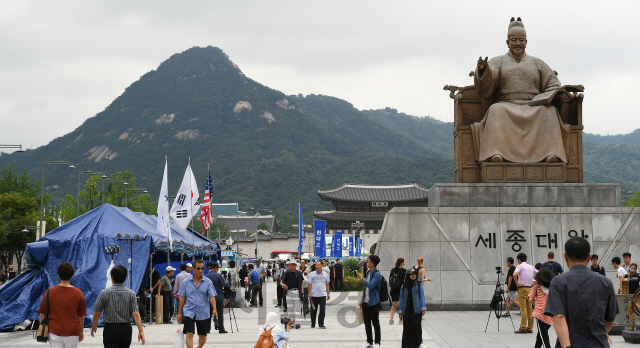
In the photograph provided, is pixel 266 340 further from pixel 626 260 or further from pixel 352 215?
pixel 352 215

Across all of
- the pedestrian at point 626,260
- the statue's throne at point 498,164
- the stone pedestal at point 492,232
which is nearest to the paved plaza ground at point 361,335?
the stone pedestal at point 492,232

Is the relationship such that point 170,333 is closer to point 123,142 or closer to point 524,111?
point 524,111

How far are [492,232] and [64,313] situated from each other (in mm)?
11029

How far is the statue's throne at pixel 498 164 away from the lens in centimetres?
1563

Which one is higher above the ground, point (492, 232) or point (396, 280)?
point (492, 232)

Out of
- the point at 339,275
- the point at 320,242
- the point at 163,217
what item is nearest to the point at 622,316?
the point at 163,217

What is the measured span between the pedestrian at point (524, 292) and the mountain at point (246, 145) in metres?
74.9

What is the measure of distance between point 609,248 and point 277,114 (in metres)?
120

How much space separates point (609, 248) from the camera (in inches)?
601

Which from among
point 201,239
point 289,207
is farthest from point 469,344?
point 289,207

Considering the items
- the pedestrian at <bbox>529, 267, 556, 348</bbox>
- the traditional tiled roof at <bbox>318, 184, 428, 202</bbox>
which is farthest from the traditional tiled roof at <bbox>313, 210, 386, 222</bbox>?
the pedestrian at <bbox>529, 267, 556, 348</bbox>

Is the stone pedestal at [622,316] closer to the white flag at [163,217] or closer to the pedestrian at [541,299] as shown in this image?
the pedestrian at [541,299]

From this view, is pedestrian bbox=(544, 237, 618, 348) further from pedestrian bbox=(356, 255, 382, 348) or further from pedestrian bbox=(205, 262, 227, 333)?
pedestrian bbox=(205, 262, 227, 333)

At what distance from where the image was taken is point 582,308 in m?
4.46
